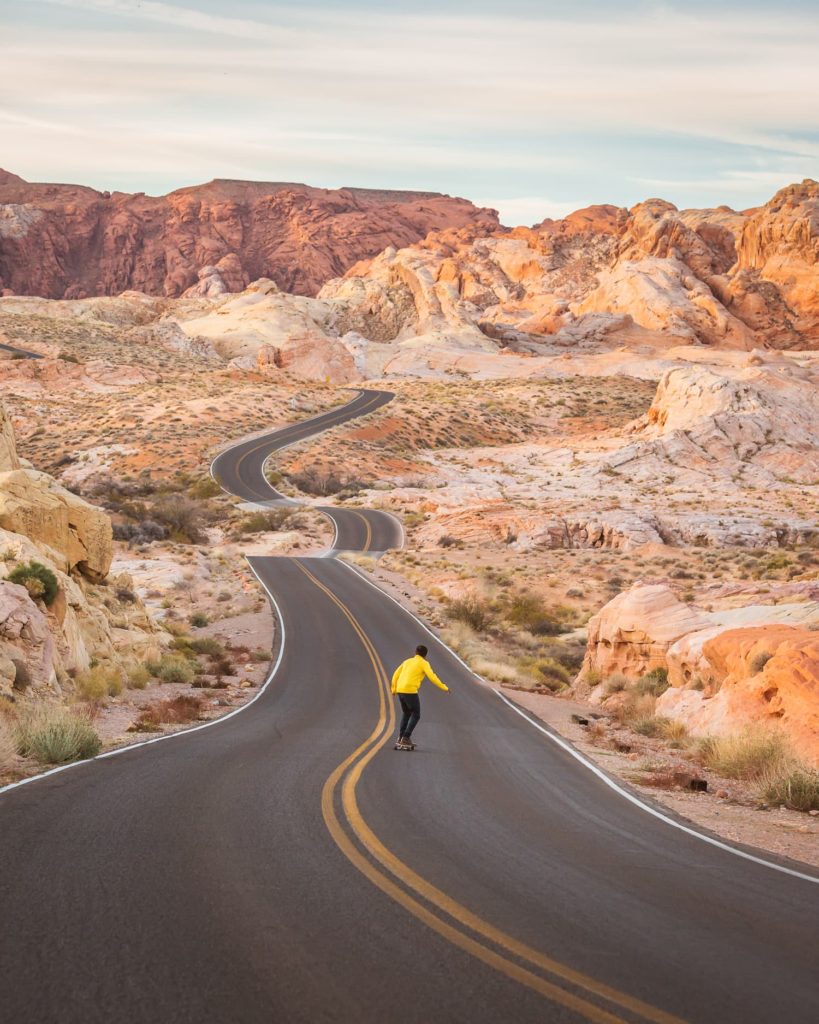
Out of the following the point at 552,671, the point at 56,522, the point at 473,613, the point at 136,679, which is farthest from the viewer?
the point at 473,613

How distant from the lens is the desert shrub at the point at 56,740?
1121 centimetres

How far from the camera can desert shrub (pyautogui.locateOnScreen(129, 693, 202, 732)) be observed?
1571 cm

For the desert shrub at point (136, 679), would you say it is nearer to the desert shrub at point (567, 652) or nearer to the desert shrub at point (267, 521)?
the desert shrub at point (567, 652)

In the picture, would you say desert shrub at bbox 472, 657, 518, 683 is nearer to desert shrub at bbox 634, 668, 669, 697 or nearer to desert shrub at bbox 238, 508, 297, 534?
desert shrub at bbox 634, 668, 669, 697

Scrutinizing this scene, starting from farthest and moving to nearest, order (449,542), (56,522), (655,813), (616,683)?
(449,542) < (616,683) < (56,522) < (655,813)

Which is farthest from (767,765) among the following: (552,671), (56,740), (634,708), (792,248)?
(792,248)

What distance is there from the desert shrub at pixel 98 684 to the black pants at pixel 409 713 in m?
6.31

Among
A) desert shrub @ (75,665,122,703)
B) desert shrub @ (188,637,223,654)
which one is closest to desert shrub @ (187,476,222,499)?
desert shrub @ (188,637,223,654)

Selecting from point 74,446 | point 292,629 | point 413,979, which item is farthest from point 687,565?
point 74,446

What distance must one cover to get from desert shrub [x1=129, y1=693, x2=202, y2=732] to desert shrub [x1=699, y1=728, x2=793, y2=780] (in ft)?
31.7

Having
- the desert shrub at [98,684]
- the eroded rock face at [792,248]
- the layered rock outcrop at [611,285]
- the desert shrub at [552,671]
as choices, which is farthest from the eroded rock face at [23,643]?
the eroded rock face at [792,248]

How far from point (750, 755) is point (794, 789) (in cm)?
209

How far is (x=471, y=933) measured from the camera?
231 inches

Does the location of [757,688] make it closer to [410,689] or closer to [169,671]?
[410,689]
